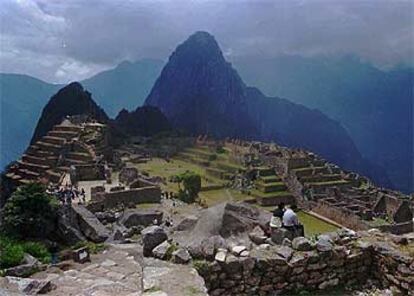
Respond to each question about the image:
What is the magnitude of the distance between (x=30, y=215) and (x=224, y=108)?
346 ft

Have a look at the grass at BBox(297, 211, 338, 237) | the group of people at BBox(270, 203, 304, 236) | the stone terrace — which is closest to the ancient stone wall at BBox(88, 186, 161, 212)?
the grass at BBox(297, 211, 338, 237)

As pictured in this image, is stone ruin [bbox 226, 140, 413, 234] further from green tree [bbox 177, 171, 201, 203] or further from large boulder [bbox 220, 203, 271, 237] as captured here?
large boulder [bbox 220, 203, 271, 237]

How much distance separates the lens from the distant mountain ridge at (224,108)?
11256cm

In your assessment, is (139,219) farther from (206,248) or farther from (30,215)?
(206,248)

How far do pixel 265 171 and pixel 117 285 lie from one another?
149 ft

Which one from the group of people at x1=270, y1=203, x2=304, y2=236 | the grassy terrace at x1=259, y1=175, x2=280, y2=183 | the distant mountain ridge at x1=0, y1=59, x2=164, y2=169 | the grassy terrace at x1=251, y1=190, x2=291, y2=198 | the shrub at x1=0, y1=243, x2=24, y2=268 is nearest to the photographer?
the shrub at x1=0, y1=243, x2=24, y2=268

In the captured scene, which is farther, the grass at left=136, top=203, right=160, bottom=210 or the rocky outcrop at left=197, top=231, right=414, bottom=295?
the grass at left=136, top=203, right=160, bottom=210

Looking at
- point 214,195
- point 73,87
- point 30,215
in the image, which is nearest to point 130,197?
point 214,195

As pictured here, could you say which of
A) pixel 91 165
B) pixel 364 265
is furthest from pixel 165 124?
pixel 364 265

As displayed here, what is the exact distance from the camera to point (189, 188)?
125 feet

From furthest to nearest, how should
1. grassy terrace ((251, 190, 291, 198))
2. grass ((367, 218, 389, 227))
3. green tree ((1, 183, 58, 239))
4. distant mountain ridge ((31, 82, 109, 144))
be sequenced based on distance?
distant mountain ridge ((31, 82, 109, 144)) → grassy terrace ((251, 190, 291, 198)) → grass ((367, 218, 389, 227)) → green tree ((1, 183, 58, 239))

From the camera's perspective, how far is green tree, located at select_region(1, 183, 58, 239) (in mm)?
10383

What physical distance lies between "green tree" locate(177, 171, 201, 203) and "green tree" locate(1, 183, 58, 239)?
24444 mm

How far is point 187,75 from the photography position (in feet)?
406
